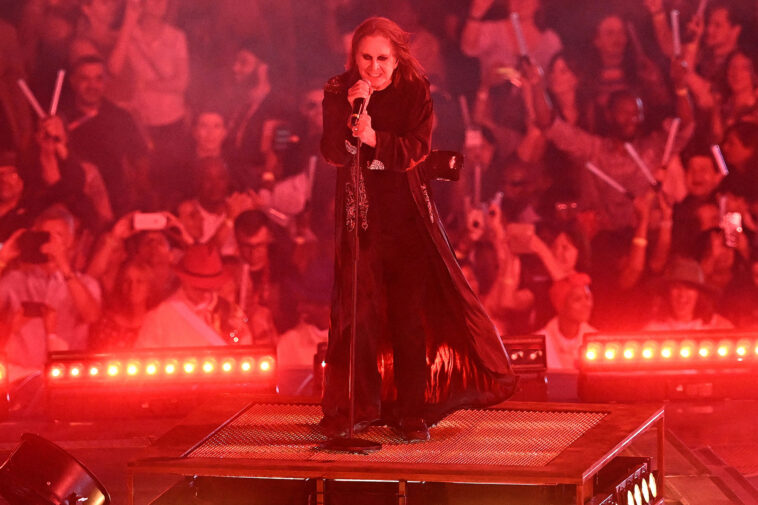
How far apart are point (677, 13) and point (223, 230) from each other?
3077 mm

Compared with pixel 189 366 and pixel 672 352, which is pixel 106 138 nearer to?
pixel 189 366

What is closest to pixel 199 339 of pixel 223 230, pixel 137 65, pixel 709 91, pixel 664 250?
pixel 223 230

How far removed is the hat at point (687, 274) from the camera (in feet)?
28.6

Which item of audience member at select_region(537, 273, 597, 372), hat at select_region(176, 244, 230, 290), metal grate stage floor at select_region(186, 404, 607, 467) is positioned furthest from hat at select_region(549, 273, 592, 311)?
metal grate stage floor at select_region(186, 404, 607, 467)

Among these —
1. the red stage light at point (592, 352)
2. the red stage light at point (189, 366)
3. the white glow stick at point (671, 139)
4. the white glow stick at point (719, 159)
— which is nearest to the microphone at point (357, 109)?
the red stage light at point (189, 366)

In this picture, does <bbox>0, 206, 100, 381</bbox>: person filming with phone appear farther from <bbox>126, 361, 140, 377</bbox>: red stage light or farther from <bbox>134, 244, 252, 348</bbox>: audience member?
<bbox>126, 361, 140, 377</bbox>: red stage light

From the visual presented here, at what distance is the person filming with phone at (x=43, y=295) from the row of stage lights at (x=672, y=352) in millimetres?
3078

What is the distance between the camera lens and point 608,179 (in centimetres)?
868

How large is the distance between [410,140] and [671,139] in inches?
160

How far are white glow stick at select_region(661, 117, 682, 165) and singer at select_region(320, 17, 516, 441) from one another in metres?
3.78

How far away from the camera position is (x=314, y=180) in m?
8.66

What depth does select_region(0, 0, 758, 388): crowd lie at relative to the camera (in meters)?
8.55

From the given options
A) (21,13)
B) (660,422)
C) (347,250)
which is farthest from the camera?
(21,13)

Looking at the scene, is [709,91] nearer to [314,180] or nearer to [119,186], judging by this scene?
[314,180]
